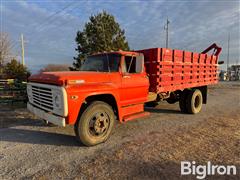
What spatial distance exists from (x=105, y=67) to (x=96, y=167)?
2782 mm

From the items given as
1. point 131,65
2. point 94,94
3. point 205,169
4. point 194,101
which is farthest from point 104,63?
point 194,101

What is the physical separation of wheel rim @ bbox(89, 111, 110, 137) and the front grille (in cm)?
102

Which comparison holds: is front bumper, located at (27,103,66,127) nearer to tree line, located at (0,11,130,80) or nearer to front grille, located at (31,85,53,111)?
front grille, located at (31,85,53,111)

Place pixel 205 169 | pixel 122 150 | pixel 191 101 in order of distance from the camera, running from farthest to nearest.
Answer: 1. pixel 191 101
2. pixel 122 150
3. pixel 205 169

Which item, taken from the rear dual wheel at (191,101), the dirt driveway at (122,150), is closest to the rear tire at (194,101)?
the rear dual wheel at (191,101)

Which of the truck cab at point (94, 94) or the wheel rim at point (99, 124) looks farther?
the wheel rim at point (99, 124)

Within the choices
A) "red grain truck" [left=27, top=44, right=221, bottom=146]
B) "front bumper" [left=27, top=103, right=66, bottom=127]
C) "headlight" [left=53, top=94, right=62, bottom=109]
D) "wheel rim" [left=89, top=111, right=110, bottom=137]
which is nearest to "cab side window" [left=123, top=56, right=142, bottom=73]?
"red grain truck" [left=27, top=44, right=221, bottom=146]

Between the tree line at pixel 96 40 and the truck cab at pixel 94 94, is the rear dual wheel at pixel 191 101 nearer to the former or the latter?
the truck cab at pixel 94 94

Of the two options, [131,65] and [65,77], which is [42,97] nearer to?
[65,77]

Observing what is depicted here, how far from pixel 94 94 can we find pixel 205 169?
276cm

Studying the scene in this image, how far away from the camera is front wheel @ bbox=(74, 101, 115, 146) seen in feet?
15.0

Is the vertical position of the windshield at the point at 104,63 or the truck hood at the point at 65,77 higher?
the windshield at the point at 104,63

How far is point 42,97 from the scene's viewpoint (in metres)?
4.84

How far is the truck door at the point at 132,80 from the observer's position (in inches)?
217
